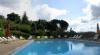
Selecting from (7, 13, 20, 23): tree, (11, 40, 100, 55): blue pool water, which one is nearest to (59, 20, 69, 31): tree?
(7, 13, 20, 23): tree

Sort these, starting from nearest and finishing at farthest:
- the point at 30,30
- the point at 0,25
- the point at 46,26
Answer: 1. the point at 0,25
2. the point at 30,30
3. the point at 46,26

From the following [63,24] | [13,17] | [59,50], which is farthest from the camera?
[63,24]

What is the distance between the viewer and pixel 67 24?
214ft

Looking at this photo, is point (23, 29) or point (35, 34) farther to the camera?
point (23, 29)

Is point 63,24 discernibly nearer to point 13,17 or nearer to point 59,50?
point 13,17

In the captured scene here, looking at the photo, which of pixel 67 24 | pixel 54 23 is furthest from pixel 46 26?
pixel 67 24

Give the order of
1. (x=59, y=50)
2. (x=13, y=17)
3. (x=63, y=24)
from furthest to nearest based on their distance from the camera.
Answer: (x=63, y=24), (x=13, y=17), (x=59, y=50)

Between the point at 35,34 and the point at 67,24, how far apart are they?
1858 cm

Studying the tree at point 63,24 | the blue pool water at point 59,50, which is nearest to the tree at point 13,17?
the tree at point 63,24

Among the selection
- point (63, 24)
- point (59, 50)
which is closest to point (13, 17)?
point (63, 24)

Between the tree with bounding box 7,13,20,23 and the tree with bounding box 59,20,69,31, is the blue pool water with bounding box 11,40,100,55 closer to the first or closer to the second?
the tree with bounding box 7,13,20,23

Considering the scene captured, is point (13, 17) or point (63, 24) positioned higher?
point (13, 17)

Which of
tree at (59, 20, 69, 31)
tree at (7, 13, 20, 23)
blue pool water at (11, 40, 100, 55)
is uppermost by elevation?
tree at (7, 13, 20, 23)

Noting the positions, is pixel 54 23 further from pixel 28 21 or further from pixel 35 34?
pixel 35 34
